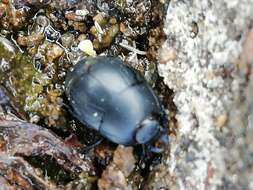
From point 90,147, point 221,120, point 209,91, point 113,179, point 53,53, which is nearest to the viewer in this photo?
point 221,120

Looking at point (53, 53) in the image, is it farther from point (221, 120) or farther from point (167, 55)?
point (221, 120)

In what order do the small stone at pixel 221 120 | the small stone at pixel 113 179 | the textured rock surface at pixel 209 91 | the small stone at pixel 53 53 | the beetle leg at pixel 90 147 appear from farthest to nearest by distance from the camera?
the small stone at pixel 53 53, the beetle leg at pixel 90 147, the small stone at pixel 113 179, the small stone at pixel 221 120, the textured rock surface at pixel 209 91

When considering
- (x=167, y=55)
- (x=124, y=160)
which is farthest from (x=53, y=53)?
(x=124, y=160)

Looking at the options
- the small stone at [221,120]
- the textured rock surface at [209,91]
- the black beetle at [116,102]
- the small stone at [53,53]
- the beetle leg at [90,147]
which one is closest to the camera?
the textured rock surface at [209,91]

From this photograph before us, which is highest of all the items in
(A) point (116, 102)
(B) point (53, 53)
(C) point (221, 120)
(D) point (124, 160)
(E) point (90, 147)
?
(C) point (221, 120)

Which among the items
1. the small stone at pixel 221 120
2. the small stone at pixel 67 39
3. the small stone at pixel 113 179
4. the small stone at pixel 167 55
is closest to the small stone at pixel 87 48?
the small stone at pixel 67 39

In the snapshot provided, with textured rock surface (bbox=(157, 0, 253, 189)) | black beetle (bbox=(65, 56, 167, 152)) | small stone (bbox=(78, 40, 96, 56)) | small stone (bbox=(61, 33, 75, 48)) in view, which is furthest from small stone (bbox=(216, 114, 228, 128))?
small stone (bbox=(61, 33, 75, 48))

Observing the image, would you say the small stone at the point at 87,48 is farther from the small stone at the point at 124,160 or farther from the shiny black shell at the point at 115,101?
the small stone at the point at 124,160
